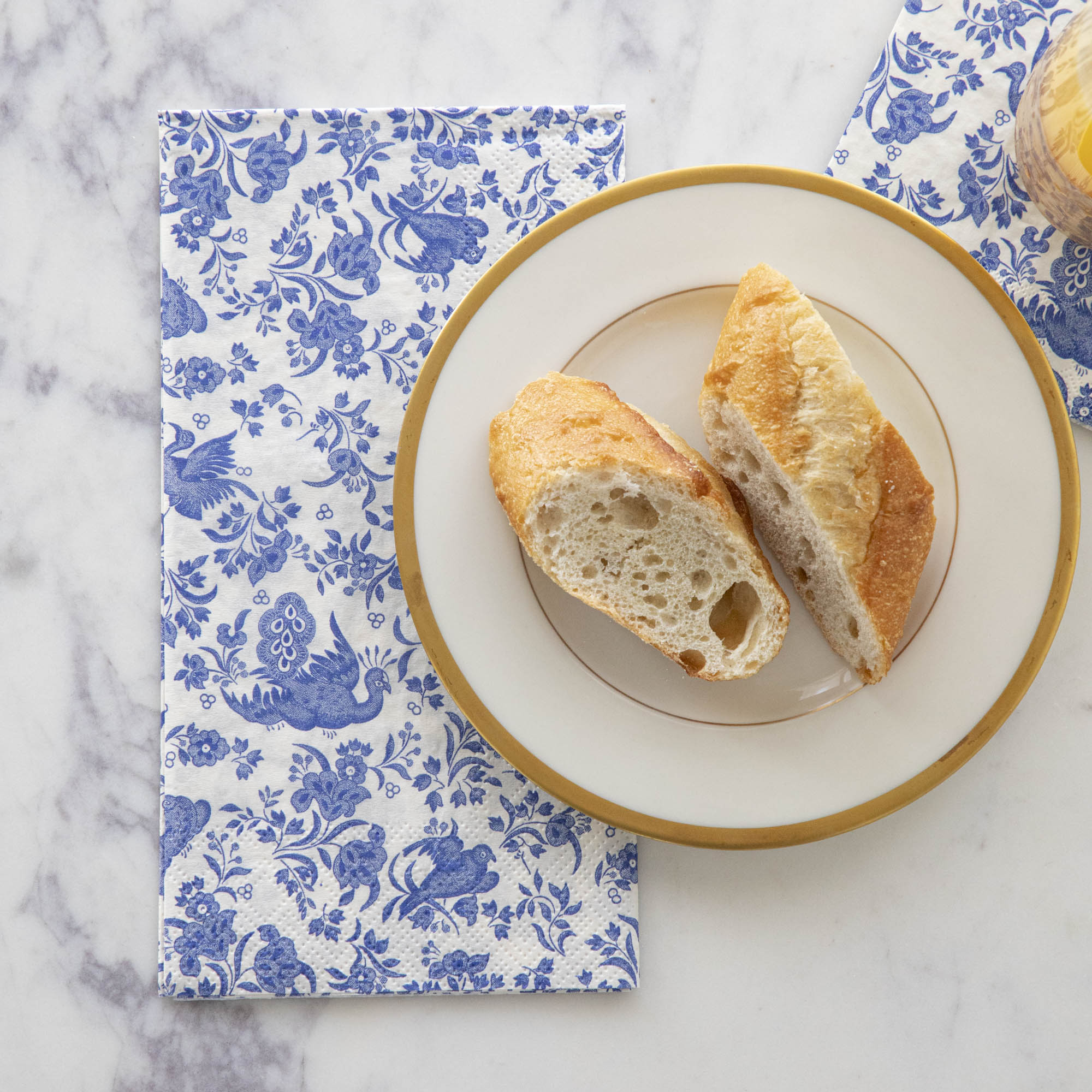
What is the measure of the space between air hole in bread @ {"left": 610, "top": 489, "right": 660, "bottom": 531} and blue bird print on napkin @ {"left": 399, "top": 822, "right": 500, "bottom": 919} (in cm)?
71

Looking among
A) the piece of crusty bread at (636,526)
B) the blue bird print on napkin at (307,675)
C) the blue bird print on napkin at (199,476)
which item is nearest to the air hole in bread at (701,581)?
the piece of crusty bread at (636,526)

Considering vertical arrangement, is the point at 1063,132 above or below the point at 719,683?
above

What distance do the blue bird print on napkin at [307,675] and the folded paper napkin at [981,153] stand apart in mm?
1349

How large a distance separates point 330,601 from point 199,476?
36cm

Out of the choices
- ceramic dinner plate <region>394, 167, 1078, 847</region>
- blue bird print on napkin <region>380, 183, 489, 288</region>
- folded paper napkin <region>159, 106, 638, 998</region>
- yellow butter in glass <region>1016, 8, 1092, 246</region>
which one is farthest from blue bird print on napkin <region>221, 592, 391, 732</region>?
yellow butter in glass <region>1016, 8, 1092, 246</region>

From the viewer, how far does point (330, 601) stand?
166 centimetres

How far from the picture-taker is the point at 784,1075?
5.56 ft

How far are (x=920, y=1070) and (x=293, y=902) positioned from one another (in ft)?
4.28

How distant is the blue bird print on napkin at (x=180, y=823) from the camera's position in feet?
5.47

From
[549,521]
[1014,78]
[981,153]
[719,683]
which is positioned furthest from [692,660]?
[1014,78]

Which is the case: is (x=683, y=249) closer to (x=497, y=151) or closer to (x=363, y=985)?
(x=497, y=151)

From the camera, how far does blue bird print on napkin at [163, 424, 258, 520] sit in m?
1.66

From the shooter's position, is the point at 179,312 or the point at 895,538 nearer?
the point at 895,538

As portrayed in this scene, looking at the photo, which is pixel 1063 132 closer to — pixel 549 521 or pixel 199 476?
pixel 549 521
